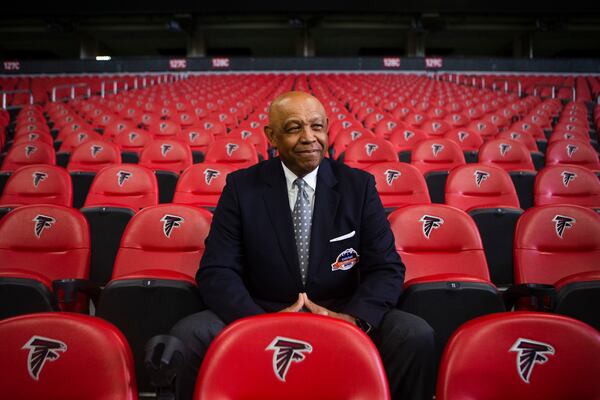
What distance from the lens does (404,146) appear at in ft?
17.4

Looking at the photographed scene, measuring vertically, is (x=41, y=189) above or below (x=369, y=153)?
below

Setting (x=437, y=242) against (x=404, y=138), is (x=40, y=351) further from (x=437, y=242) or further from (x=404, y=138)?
(x=404, y=138)

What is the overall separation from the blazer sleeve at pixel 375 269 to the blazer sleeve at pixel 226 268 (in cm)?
40

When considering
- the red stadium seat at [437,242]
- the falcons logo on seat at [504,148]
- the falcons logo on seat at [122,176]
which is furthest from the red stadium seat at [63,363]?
the falcons logo on seat at [504,148]

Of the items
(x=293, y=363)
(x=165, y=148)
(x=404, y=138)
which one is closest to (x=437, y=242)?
(x=293, y=363)

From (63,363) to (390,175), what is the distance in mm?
2555

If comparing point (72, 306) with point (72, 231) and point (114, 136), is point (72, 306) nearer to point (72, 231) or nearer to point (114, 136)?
point (72, 231)

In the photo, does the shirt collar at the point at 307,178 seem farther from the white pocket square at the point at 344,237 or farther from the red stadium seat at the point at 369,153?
the red stadium seat at the point at 369,153

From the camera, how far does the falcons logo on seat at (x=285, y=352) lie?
1.15m

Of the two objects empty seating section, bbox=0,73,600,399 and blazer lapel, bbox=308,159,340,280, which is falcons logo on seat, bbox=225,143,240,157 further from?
blazer lapel, bbox=308,159,340,280

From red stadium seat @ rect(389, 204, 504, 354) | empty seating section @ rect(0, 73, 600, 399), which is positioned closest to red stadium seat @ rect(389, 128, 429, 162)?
empty seating section @ rect(0, 73, 600, 399)

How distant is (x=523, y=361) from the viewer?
1164 mm

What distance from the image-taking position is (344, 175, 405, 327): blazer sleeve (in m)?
1.68

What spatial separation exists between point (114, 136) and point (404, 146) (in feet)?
12.2
